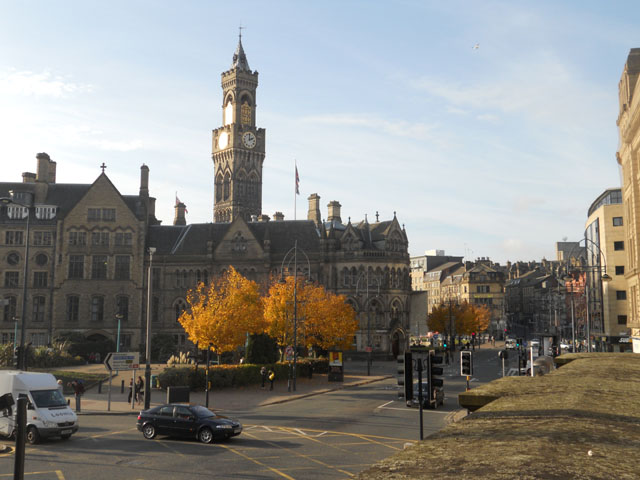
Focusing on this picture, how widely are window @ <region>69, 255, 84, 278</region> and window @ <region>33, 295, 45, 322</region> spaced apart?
4630mm

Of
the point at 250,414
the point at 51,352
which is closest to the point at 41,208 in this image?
the point at 51,352

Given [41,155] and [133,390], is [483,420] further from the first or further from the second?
[41,155]

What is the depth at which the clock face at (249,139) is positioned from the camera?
11431cm

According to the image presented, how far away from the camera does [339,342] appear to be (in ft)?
204

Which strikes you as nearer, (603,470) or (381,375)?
(603,470)

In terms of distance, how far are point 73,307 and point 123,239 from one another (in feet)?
34.4

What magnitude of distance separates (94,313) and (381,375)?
39.5m

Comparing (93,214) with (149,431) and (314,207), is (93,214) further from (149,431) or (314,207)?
(149,431)

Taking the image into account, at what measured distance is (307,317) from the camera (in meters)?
56.9

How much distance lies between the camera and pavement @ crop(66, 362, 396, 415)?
113 ft

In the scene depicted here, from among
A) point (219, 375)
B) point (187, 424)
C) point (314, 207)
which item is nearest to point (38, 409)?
point (187, 424)

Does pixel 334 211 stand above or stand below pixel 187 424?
above

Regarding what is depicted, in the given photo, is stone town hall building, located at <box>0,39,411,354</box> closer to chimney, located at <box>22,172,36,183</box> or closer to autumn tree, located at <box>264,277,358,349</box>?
chimney, located at <box>22,172,36,183</box>

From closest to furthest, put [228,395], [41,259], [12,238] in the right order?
[228,395], [12,238], [41,259]
